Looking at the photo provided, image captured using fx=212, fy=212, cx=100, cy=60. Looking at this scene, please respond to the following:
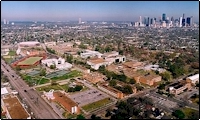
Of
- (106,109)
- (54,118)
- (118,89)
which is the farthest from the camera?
(118,89)

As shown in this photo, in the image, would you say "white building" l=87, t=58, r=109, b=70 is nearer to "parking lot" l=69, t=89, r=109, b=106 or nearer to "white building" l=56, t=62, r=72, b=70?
"white building" l=56, t=62, r=72, b=70

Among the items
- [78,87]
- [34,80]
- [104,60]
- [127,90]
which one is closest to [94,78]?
[78,87]

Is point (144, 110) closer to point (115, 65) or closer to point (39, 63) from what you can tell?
point (115, 65)

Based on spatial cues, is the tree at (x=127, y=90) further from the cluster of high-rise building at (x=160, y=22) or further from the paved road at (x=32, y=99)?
the cluster of high-rise building at (x=160, y=22)

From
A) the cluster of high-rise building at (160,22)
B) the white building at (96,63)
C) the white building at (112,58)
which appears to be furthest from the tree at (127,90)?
the cluster of high-rise building at (160,22)

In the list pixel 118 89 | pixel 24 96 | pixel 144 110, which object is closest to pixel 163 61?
pixel 118 89
